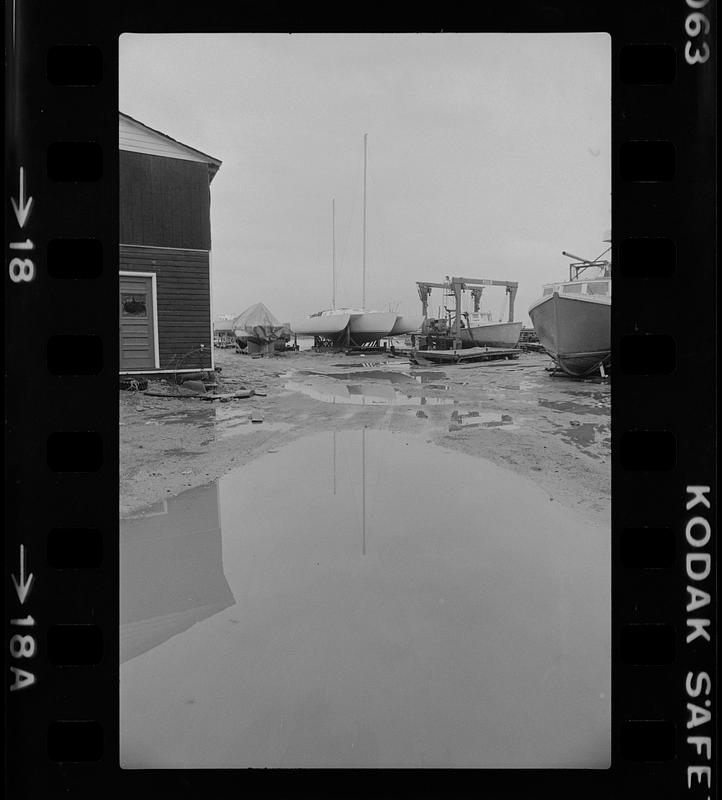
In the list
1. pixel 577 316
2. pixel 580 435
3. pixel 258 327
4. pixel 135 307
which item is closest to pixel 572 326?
pixel 577 316

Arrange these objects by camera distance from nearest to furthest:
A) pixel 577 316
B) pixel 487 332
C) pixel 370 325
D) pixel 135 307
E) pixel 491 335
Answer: pixel 135 307, pixel 577 316, pixel 370 325, pixel 487 332, pixel 491 335

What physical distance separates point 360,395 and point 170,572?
182 inches

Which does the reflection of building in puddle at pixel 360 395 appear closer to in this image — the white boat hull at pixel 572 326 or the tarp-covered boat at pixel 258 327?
the white boat hull at pixel 572 326

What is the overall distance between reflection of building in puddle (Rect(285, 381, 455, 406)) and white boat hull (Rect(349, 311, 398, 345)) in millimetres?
2163

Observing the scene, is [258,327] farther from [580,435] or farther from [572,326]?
[580,435]

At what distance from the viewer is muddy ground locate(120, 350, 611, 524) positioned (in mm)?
4938

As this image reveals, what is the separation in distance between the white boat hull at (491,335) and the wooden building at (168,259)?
2.81 metres
